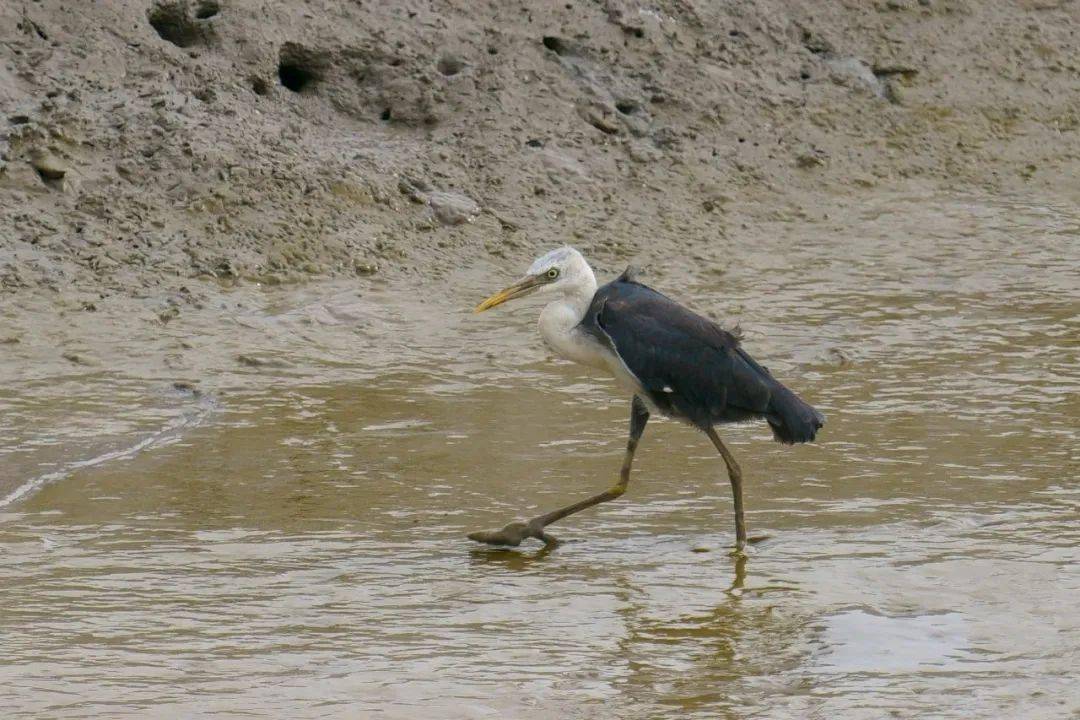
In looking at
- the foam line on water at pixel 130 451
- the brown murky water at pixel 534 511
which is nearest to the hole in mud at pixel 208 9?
the brown murky water at pixel 534 511

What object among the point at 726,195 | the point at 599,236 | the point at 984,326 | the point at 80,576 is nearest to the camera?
the point at 80,576

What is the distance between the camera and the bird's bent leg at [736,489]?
6.09 meters

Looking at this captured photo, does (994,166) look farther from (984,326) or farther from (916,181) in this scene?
(984,326)

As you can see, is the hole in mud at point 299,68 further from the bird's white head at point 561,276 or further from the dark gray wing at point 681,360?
the dark gray wing at point 681,360

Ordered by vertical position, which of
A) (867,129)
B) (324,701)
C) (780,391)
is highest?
(867,129)

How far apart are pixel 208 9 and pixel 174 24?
22 centimetres

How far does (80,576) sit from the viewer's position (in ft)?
18.3

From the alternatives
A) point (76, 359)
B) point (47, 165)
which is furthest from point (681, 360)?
point (47, 165)

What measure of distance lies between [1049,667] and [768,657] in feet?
2.58

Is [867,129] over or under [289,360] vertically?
over

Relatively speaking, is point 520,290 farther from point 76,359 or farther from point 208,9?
point 208,9

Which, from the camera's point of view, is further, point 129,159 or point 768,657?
point 129,159

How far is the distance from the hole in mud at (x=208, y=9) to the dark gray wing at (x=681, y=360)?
442 cm

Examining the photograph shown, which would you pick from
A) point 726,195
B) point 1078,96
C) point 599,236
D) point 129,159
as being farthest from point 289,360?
point 1078,96
